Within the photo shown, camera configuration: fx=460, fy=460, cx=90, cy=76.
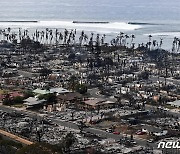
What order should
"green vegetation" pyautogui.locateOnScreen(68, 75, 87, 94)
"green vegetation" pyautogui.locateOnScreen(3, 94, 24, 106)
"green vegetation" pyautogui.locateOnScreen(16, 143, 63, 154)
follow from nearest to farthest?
"green vegetation" pyautogui.locateOnScreen(16, 143, 63, 154)
"green vegetation" pyautogui.locateOnScreen(3, 94, 24, 106)
"green vegetation" pyautogui.locateOnScreen(68, 75, 87, 94)

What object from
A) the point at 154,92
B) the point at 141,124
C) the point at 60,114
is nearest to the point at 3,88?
the point at 60,114

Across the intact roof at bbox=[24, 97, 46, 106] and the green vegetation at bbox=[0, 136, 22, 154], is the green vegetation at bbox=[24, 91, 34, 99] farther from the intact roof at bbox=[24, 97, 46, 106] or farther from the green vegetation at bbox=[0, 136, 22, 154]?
the green vegetation at bbox=[0, 136, 22, 154]

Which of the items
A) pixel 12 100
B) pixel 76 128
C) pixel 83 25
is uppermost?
pixel 83 25

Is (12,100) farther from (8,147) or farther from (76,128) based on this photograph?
(8,147)

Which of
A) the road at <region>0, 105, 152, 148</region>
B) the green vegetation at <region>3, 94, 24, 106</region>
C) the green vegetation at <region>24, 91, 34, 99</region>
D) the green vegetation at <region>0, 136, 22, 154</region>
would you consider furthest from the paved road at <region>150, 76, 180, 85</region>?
the green vegetation at <region>0, 136, 22, 154</region>

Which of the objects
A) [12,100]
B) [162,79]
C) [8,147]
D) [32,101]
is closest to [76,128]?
[32,101]

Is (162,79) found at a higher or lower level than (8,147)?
higher

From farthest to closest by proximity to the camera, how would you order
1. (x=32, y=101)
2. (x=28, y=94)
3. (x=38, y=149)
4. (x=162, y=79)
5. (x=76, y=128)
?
(x=162, y=79) → (x=28, y=94) → (x=32, y=101) → (x=76, y=128) → (x=38, y=149)

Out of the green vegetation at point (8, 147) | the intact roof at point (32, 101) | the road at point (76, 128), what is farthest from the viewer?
the intact roof at point (32, 101)

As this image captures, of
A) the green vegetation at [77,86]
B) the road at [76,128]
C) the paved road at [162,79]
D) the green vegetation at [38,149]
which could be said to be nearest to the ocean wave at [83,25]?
the paved road at [162,79]

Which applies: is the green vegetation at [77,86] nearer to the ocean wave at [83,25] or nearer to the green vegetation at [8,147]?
the green vegetation at [8,147]

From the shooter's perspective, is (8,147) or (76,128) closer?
(8,147)
